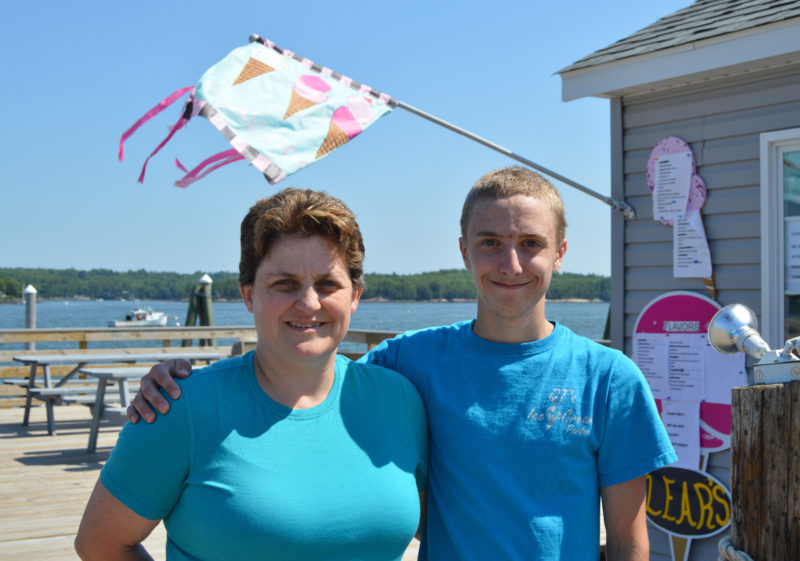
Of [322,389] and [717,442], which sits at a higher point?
[322,389]

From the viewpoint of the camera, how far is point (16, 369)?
9.46 m

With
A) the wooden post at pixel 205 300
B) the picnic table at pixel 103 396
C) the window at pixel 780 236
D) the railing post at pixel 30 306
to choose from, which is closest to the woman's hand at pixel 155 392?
the window at pixel 780 236

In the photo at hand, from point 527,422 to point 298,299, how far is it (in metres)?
0.62

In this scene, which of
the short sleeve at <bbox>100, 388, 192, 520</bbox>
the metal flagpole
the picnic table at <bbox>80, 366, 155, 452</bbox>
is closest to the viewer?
the short sleeve at <bbox>100, 388, 192, 520</bbox>

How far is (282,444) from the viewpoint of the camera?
5.69 ft

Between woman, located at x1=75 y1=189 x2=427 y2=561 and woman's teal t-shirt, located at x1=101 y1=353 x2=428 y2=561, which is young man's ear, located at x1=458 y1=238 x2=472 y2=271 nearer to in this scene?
woman, located at x1=75 y1=189 x2=427 y2=561

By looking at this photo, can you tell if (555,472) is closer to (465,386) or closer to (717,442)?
(465,386)

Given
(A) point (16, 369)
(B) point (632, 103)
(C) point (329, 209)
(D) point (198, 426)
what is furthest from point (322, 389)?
(A) point (16, 369)

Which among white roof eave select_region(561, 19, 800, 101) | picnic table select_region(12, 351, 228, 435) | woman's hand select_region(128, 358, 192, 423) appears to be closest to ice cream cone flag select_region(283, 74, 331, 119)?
white roof eave select_region(561, 19, 800, 101)

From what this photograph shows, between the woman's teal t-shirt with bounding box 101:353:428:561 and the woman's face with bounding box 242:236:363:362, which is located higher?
the woman's face with bounding box 242:236:363:362

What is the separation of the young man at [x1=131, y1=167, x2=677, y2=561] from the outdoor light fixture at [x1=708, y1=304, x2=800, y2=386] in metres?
0.27

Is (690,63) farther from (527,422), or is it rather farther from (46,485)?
(46,485)

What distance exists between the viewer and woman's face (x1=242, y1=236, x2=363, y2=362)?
1.77 m

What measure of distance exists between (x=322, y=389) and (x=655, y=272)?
10.5 ft
